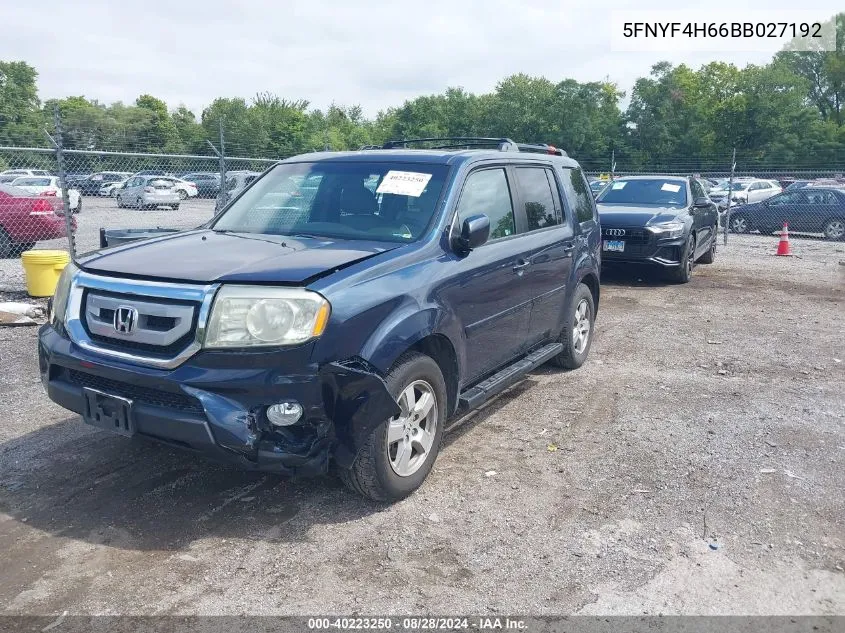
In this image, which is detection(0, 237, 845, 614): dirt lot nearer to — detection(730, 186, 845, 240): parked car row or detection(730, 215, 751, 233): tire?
detection(730, 186, 845, 240): parked car row

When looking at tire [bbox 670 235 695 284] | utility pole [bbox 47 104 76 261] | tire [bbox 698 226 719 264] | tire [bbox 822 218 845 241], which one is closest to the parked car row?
tire [bbox 822 218 845 241]

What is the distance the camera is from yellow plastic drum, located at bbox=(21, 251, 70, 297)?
861 centimetres

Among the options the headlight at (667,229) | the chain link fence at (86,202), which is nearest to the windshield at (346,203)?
the chain link fence at (86,202)

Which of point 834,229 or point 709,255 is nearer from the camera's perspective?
point 709,255

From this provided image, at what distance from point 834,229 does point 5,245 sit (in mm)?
18865

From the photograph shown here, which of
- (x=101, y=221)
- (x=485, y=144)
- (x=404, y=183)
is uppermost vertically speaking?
(x=485, y=144)

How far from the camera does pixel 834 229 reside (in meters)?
19.1

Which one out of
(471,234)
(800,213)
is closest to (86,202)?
(471,234)

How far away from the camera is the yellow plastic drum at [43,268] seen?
8609mm

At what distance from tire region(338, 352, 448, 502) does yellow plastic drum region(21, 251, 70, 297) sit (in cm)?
628

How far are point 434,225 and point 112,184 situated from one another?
17.1 metres

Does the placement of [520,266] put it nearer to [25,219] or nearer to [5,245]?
[25,219]

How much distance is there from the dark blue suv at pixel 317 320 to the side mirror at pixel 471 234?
0.03 feet

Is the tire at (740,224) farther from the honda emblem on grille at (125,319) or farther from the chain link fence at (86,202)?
the honda emblem on grille at (125,319)
